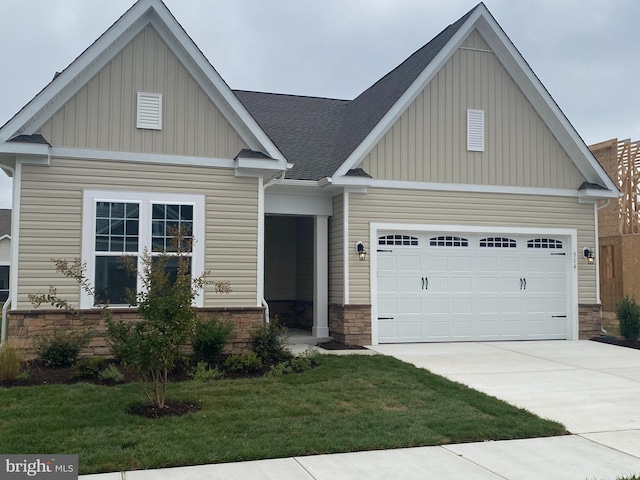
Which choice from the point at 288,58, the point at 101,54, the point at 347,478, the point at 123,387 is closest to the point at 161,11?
the point at 101,54

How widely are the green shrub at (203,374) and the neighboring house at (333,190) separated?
1893 millimetres

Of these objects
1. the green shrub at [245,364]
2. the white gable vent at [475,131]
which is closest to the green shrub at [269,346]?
the green shrub at [245,364]

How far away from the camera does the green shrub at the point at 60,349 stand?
9695 millimetres

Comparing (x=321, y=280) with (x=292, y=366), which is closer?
(x=292, y=366)

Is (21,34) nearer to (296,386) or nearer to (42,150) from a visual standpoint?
(42,150)

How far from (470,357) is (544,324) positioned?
144 inches

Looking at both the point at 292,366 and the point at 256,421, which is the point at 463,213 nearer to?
the point at 292,366

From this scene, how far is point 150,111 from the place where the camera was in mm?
11289

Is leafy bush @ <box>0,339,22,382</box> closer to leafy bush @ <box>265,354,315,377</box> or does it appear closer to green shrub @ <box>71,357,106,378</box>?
green shrub @ <box>71,357,106,378</box>

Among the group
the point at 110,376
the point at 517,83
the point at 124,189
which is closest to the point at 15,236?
the point at 124,189

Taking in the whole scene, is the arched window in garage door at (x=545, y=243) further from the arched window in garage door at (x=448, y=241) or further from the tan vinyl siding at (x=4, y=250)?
the tan vinyl siding at (x=4, y=250)

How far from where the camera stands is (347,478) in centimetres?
536

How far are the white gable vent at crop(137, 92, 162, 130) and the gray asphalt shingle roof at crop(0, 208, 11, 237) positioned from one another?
2800 centimetres

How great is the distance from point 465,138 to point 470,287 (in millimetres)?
3301
